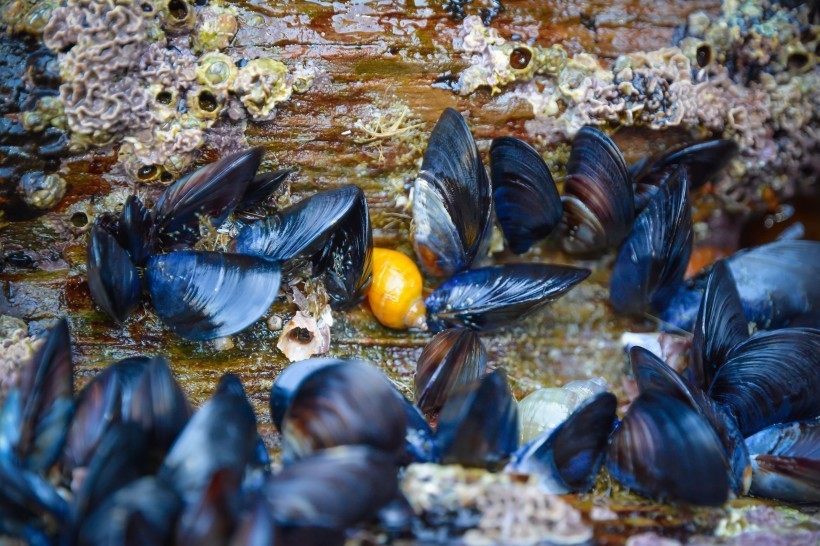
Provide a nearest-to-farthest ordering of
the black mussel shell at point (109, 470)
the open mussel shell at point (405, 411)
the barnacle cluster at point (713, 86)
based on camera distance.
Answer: the black mussel shell at point (109, 470) → the open mussel shell at point (405, 411) → the barnacle cluster at point (713, 86)

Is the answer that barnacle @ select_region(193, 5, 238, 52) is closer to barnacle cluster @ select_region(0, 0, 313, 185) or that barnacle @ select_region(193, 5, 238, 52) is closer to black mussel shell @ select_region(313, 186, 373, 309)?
barnacle cluster @ select_region(0, 0, 313, 185)

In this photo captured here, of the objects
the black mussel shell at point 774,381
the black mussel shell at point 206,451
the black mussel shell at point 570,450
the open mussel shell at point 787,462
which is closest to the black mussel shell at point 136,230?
the black mussel shell at point 206,451

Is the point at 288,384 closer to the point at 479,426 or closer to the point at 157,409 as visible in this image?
the point at 157,409

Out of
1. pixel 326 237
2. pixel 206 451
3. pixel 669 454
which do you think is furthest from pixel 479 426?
pixel 326 237

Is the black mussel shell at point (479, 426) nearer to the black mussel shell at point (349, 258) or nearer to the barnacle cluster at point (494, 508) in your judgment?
the barnacle cluster at point (494, 508)

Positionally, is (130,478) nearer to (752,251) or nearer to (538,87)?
(538,87)

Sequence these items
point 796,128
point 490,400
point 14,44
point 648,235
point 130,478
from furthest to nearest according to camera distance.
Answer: point 796,128, point 648,235, point 14,44, point 490,400, point 130,478

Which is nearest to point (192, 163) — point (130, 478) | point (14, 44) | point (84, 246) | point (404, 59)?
point (84, 246)

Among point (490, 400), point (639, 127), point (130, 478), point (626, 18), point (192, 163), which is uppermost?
point (626, 18)
